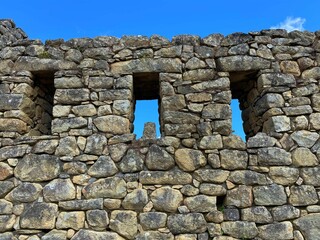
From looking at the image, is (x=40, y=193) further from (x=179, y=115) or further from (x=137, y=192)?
(x=179, y=115)

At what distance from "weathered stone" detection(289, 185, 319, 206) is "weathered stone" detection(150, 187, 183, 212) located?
1444 millimetres

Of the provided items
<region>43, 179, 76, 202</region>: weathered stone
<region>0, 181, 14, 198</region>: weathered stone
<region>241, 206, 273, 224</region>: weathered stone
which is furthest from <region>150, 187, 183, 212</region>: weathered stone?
<region>0, 181, 14, 198</region>: weathered stone

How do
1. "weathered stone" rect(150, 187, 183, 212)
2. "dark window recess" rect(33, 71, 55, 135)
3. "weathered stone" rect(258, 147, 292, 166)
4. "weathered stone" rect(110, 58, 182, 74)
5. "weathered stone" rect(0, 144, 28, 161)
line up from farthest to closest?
1. "dark window recess" rect(33, 71, 55, 135)
2. "weathered stone" rect(110, 58, 182, 74)
3. "weathered stone" rect(0, 144, 28, 161)
4. "weathered stone" rect(258, 147, 292, 166)
5. "weathered stone" rect(150, 187, 183, 212)

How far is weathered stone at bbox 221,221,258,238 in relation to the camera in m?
3.87

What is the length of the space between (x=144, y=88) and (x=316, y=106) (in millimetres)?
2569

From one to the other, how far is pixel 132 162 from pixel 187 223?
3.42 feet

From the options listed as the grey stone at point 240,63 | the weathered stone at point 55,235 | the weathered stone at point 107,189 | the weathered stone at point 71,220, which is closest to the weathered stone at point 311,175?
the grey stone at point 240,63

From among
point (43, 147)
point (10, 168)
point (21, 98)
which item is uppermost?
point (21, 98)

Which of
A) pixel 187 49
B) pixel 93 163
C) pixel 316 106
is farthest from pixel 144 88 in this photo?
pixel 316 106

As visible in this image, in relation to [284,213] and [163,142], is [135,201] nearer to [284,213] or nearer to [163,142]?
[163,142]

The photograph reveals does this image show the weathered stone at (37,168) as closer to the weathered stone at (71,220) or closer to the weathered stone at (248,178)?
the weathered stone at (71,220)

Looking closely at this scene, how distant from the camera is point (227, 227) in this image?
3.89 m

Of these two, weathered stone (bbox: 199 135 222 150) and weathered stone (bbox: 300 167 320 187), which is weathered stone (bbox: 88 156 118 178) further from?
weathered stone (bbox: 300 167 320 187)

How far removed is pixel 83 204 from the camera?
13.1ft
